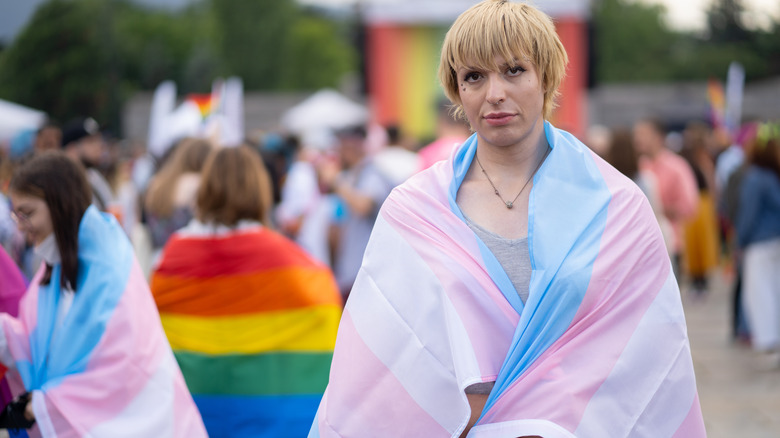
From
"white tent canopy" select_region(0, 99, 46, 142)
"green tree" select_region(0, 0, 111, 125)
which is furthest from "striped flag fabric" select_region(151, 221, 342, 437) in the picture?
"white tent canopy" select_region(0, 99, 46, 142)

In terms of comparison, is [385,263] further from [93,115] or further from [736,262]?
[93,115]

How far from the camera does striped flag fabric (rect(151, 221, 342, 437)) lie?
5496mm

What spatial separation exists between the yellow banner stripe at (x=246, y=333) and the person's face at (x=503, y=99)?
3.17m

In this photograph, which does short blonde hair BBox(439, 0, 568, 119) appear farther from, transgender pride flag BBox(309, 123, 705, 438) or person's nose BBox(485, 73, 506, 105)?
transgender pride flag BBox(309, 123, 705, 438)

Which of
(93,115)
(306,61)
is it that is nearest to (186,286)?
(93,115)

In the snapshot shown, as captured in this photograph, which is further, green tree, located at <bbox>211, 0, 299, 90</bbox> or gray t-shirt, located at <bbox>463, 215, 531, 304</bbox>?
green tree, located at <bbox>211, 0, 299, 90</bbox>

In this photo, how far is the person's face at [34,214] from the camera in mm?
3742

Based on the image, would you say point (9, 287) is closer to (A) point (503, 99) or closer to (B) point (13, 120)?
(A) point (503, 99)

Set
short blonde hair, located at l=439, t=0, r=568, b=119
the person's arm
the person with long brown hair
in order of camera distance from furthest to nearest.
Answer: the person's arm < the person with long brown hair < short blonde hair, located at l=439, t=0, r=568, b=119

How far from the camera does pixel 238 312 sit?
5.56 metres

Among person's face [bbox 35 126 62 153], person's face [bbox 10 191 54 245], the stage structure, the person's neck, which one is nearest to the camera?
the person's neck

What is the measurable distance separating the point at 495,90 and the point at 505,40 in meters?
0.12

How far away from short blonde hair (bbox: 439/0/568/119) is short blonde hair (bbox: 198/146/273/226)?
3068 mm

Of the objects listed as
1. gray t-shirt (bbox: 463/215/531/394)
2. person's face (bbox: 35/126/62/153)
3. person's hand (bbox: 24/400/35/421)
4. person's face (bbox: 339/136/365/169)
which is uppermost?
gray t-shirt (bbox: 463/215/531/394)
